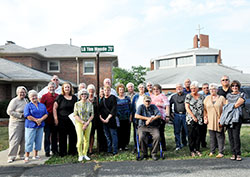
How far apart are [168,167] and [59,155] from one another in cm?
294

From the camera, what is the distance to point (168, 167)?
5.18 metres

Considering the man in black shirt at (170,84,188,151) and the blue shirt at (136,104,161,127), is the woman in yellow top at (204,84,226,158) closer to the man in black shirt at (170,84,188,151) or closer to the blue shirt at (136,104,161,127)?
the man in black shirt at (170,84,188,151)

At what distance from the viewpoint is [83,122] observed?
5.86 meters

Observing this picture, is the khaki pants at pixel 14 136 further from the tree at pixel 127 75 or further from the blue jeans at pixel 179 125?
the tree at pixel 127 75

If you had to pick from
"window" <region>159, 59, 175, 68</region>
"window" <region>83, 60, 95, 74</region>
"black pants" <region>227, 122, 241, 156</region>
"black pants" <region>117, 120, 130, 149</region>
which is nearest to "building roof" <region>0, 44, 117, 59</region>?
"window" <region>83, 60, 95, 74</region>

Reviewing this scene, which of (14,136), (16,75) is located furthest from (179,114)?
(16,75)

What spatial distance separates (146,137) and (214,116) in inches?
71.1

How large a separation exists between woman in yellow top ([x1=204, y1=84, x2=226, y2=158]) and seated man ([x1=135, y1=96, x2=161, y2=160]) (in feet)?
4.19

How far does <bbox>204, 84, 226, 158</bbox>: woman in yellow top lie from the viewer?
19.1ft

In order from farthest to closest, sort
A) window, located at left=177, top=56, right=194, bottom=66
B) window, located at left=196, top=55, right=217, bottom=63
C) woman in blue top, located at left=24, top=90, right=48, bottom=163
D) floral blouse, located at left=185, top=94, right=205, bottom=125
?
1. window, located at left=177, top=56, right=194, bottom=66
2. window, located at left=196, top=55, right=217, bottom=63
3. floral blouse, located at left=185, top=94, right=205, bottom=125
4. woman in blue top, located at left=24, top=90, right=48, bottom=163

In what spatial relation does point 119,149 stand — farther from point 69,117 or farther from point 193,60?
point 193,60

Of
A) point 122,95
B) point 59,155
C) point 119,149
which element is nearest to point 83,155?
point 59,155

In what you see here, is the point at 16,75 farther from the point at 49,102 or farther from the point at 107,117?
the point at 107,117

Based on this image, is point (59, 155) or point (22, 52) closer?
point (59, 155)
